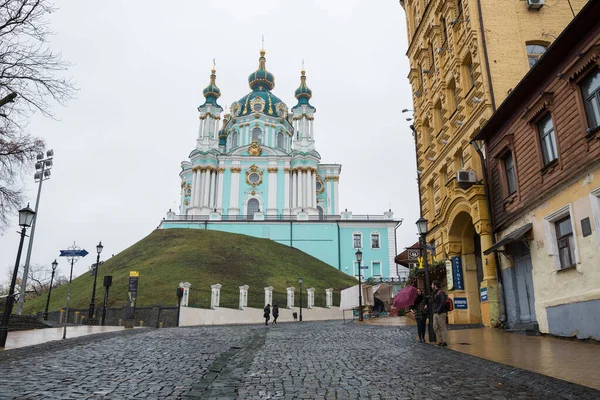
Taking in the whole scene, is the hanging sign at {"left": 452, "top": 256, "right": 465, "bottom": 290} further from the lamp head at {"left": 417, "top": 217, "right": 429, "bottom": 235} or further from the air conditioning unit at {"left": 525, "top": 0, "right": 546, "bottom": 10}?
A: the air conditioning unit at {"left": 525, "top": 0, "right": 546, "bottom": 10}

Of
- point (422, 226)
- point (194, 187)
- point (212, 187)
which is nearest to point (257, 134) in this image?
point (212, 187)

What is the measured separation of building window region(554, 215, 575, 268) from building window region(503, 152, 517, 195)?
2.83 m

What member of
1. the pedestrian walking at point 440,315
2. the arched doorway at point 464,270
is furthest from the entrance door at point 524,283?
the pedestrian walking at point 440,315

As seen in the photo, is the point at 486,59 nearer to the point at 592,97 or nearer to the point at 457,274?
the point at 592,97

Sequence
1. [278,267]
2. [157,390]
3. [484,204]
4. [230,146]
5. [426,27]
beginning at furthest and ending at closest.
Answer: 1. [230,146]
2. [278,267]
3. [426,27]
4. [484,204]
5. [157,390]

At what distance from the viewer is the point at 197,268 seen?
4650 cm

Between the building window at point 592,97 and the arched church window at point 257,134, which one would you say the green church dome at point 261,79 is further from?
the building window at point 592,97

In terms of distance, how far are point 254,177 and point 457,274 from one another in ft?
178

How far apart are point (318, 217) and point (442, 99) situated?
47.9 m

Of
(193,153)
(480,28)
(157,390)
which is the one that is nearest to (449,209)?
(480,28)

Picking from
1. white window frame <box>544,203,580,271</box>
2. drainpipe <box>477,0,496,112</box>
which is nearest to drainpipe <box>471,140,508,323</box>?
drainpipe <box>477,0,496,112</box>

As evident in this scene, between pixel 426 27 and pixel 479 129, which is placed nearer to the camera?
pixel 479 129

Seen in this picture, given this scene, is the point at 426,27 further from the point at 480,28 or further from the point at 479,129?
the point at 479,129

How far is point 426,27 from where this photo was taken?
24438mm
